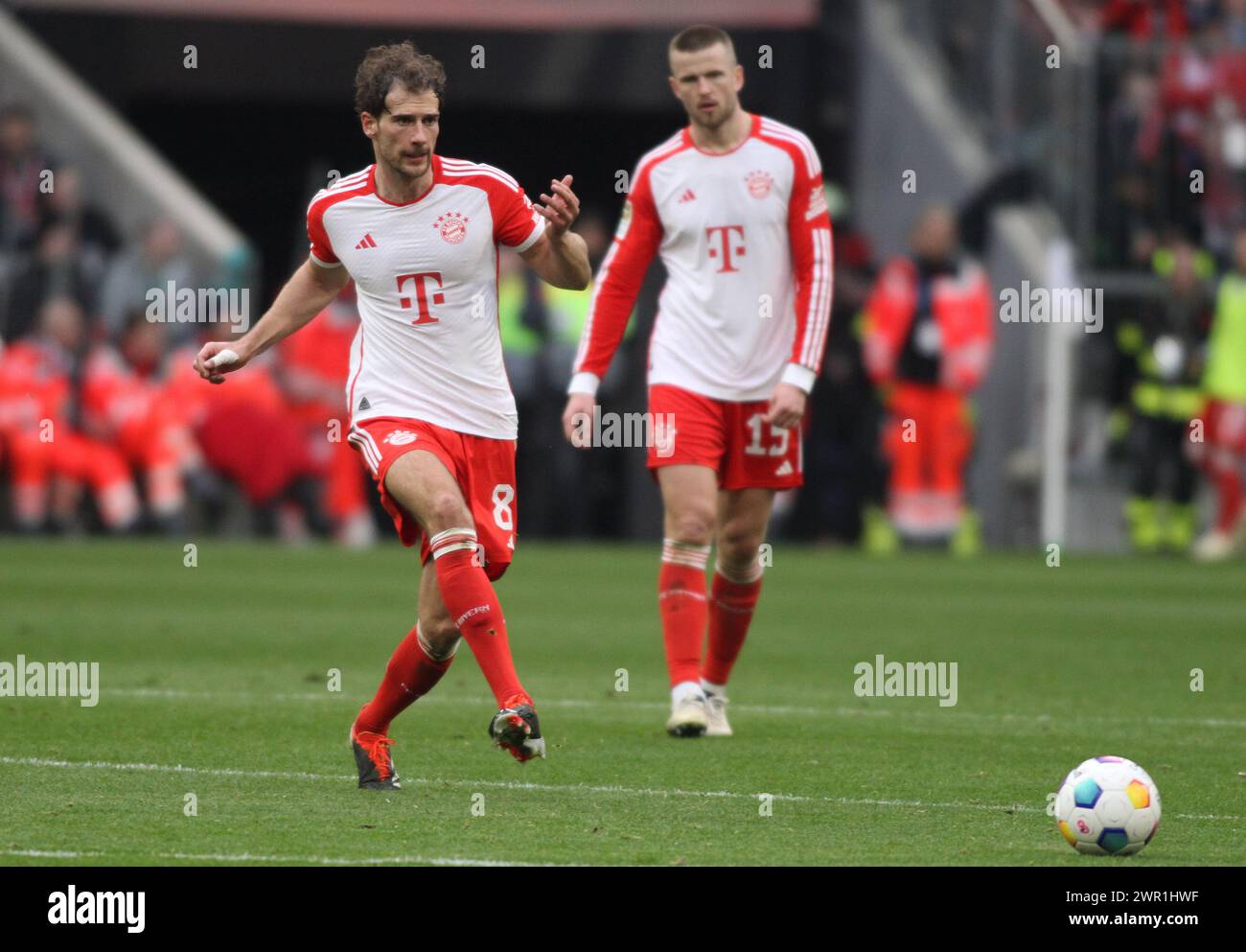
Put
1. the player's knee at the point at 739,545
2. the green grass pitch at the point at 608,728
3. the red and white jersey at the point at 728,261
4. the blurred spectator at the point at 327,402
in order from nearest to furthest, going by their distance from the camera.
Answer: the green grass pitch at the point at 608,728 → the red and white jersey at the point at 728,261 → the player's knee at the point at 739,545 → the blurred spectator at the point at 327,402

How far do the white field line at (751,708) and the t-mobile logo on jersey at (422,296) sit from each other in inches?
110

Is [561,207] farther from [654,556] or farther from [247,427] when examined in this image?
[247,427]

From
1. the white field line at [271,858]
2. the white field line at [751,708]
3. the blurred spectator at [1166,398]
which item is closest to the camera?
the white field line at [271,858]

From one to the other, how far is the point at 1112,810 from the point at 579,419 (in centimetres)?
317

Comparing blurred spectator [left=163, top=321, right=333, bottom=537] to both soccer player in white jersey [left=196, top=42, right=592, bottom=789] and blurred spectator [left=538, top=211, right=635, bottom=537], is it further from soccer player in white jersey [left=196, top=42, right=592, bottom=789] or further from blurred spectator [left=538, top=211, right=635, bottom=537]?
soccer player in white jersey [left=196, top=42, right=592, bottom=789]

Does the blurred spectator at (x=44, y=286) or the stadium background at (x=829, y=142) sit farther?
the stadium background at (x=829, y=142)

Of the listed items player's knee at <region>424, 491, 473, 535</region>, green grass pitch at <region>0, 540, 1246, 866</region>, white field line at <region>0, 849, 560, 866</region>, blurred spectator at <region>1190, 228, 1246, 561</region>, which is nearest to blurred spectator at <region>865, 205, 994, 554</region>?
blurred spectator at <region>1190, 228, 1246, 561</region>

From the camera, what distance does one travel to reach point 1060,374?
21.2 m

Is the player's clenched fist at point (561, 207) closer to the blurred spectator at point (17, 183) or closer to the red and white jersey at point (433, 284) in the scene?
the red and white jersey at point (433, 284)

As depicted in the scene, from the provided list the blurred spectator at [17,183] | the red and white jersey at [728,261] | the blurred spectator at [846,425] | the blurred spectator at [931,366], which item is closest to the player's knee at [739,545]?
the red and white jersey at [728,261]

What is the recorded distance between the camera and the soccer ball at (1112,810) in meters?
6.30

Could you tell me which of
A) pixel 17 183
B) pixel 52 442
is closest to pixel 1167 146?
pixel 52 442
